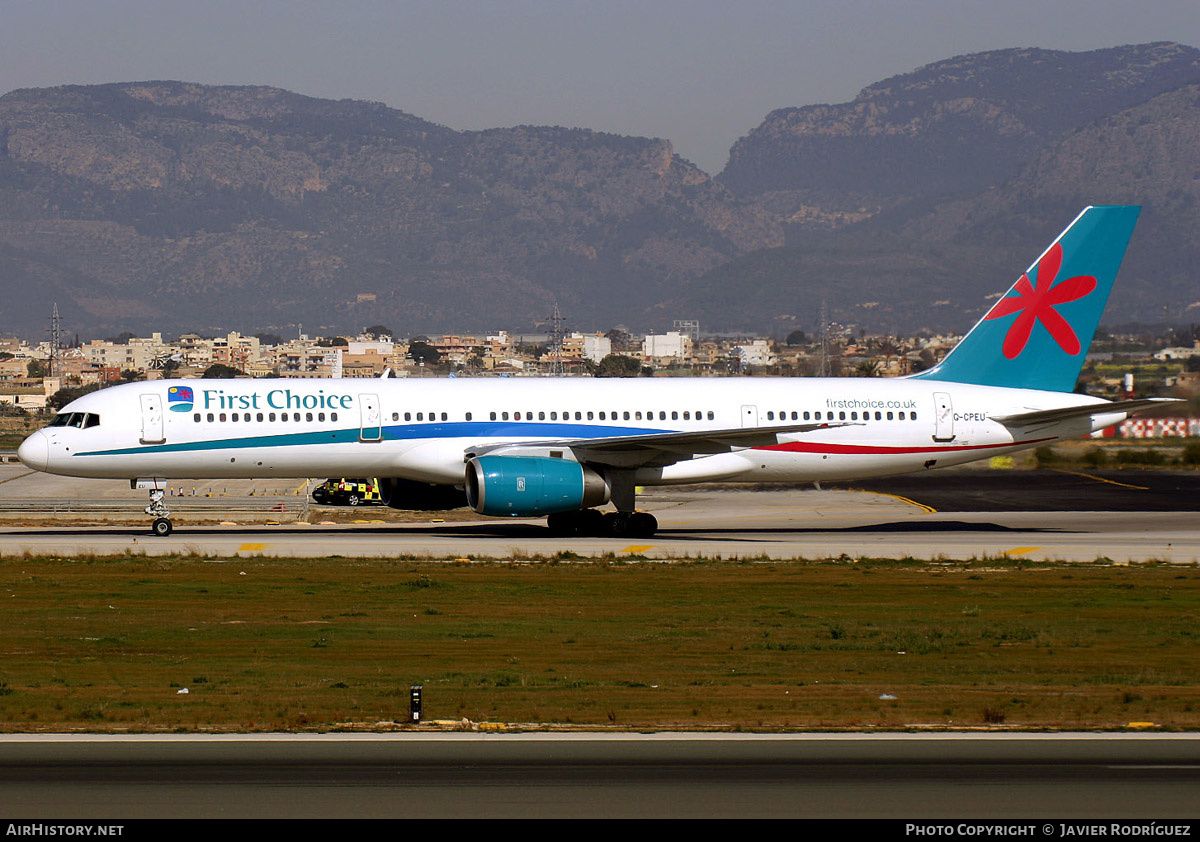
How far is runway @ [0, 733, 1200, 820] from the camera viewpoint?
13.7m

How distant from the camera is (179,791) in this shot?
47.0 feet

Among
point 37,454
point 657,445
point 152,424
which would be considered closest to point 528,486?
point 657,445

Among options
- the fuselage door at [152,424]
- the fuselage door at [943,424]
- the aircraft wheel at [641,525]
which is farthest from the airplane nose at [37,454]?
the fuselage door at [943,424]

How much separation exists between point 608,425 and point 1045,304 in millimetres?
14912

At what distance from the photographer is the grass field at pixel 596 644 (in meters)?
18.6

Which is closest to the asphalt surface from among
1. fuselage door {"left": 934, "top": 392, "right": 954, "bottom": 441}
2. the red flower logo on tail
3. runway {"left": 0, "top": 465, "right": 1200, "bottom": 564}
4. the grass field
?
runway {"left": 0, "top": 465, "right": 1200, "bottom": 564}

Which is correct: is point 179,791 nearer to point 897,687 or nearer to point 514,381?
point 897,687

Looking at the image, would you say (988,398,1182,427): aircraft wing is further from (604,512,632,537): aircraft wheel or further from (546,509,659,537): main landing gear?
(604,512,632,537): aircraft wheel

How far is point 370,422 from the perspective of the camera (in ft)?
132

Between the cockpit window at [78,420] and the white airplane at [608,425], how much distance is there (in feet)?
0.17

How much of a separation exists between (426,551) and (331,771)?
2188 cm

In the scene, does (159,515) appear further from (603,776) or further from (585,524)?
(603,776)

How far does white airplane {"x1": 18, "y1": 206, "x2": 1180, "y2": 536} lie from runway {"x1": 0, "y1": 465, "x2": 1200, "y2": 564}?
1847mm

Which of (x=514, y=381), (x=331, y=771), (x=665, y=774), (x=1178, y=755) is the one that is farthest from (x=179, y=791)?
(x=514, y=381)
